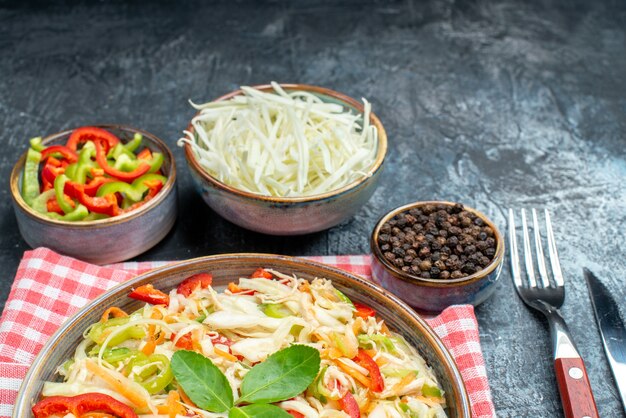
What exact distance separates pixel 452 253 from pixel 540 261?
49cm

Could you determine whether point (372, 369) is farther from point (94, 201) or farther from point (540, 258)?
point (94, 201)

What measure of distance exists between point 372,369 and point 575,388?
77 centimetres

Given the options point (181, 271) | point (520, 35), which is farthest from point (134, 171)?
point (520, 35)

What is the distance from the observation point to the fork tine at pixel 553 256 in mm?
3138

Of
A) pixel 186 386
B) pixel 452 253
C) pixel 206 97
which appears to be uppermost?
pixel 186 386

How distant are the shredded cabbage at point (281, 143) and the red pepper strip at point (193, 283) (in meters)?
0.59

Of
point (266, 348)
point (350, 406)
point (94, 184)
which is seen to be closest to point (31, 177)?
point (94, 184)

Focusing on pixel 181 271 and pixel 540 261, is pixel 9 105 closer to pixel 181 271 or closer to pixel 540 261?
pixel 181 271

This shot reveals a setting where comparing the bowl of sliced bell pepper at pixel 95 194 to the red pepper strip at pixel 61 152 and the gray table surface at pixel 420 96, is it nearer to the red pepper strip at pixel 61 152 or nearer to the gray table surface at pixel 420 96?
the red pepper strip at pixel 61 152

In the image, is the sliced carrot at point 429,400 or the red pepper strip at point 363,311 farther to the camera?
the red pepper strip at point 363,311

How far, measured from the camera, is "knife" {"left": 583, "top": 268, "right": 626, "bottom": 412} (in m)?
2.80

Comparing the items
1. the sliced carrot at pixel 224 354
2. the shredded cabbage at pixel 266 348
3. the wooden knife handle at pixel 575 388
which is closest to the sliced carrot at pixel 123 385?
the shredded cabbage at pixel 266 348

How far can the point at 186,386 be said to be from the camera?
2.20 meters

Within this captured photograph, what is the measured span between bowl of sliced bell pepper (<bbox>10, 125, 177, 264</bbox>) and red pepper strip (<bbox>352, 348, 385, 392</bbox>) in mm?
1193
